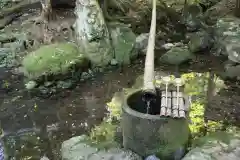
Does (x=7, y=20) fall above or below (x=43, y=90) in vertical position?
above

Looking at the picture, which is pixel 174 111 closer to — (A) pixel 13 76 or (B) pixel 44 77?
(B) pixel 44 77

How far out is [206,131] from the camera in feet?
20.5

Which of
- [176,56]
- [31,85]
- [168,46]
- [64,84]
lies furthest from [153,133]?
[168,46]

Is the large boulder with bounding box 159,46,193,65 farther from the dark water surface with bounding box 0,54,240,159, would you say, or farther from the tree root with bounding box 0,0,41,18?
the tree root with bounding box 0,0,41,18

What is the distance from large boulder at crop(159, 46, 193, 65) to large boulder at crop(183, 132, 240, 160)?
362cm

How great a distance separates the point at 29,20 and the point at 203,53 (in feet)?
17.2

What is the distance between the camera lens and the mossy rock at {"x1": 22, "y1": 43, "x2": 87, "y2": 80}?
8.34 meters

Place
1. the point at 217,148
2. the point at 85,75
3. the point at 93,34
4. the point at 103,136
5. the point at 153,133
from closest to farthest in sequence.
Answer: the point at 153,133
the point at 217,148
the point at 103,136
the point at 85,75
the point at 93,34

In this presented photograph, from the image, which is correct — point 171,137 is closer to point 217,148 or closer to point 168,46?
point 217,148

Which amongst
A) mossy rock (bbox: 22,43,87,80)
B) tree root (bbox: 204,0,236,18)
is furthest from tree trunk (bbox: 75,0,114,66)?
tree root (bbox: 204,0,236,18)

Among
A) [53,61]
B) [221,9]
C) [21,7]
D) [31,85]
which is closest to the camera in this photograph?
[31,85]

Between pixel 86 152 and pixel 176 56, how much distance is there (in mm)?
4416

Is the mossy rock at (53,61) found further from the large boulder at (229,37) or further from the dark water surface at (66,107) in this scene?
the large boulder at (229,37)

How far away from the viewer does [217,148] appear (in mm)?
5250
